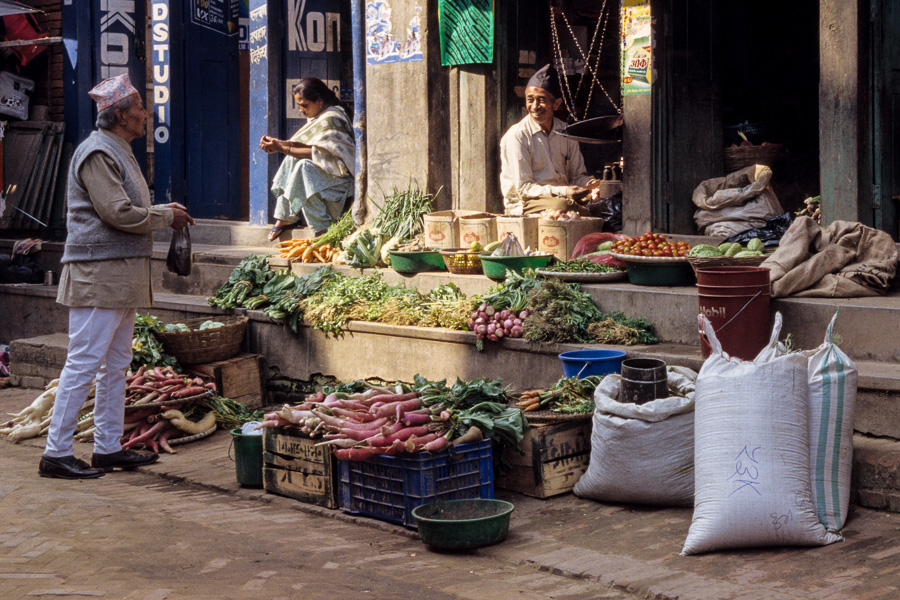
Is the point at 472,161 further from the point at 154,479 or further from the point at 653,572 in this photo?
the point at 653,572

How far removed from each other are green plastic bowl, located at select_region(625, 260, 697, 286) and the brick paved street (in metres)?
2.00

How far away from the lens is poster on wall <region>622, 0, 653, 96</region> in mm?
8742

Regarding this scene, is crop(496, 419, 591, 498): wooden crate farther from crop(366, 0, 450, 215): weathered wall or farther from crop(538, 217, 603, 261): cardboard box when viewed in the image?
crop(366, 0, 450, 215): weathered wall

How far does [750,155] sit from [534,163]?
185 cm

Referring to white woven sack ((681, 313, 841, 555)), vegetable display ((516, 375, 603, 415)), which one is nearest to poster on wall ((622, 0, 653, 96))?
vegetable display ((516, 375, 603, 415))

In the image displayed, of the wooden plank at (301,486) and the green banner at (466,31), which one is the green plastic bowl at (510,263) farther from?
the wooden plank at (301,486)

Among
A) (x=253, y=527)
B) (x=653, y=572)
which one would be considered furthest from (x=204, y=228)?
(x=653, y=572)

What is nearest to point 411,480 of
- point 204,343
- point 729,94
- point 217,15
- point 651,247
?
point 651,247

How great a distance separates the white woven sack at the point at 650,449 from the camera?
5.50 meters

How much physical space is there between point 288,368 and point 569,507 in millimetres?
3980

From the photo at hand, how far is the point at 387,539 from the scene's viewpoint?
5.49 meters

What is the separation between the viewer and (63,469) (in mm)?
6789

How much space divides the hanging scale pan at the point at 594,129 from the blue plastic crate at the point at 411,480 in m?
4.16

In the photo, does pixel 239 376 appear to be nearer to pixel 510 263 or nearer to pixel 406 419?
pixel 510 263
